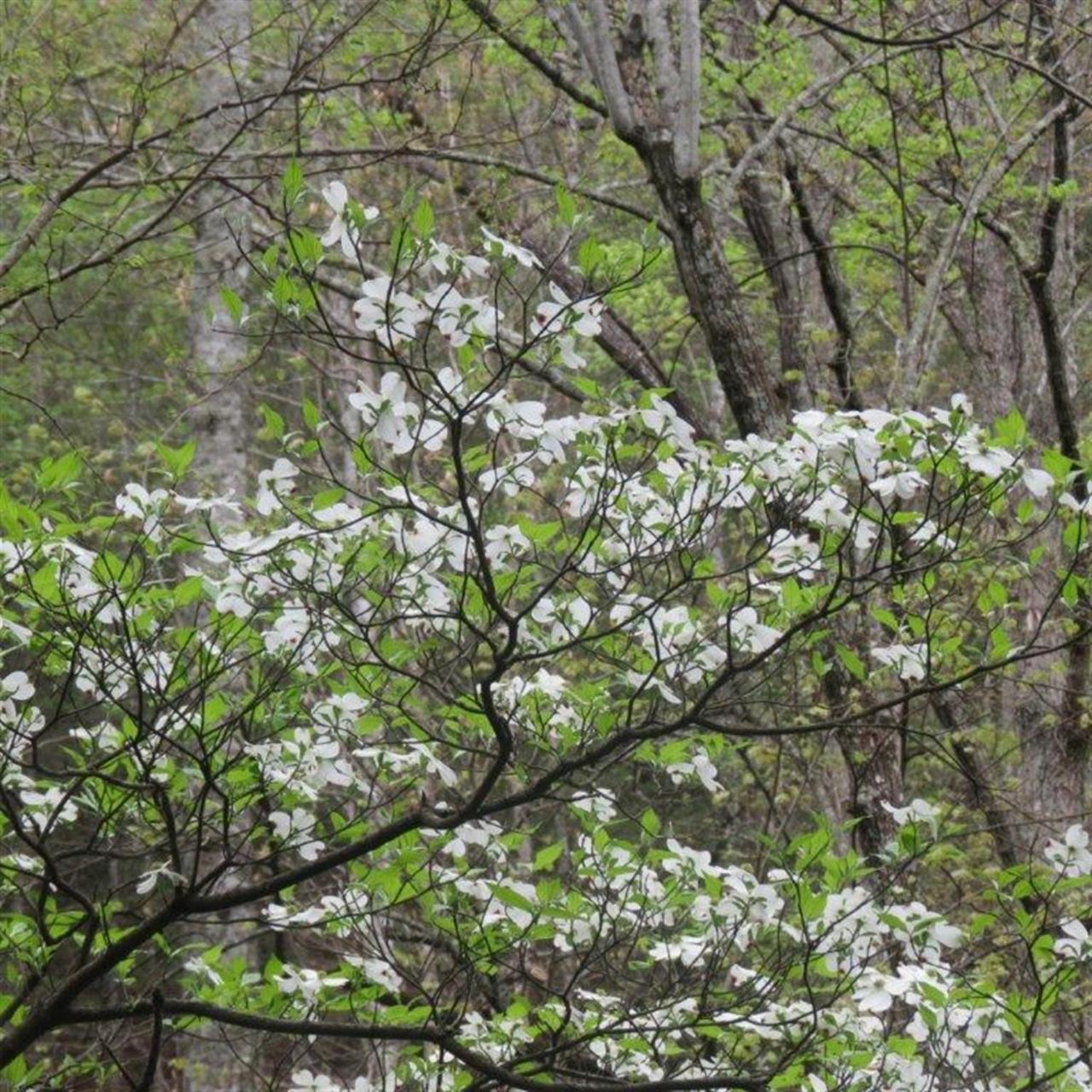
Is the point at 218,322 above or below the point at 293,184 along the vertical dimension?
above

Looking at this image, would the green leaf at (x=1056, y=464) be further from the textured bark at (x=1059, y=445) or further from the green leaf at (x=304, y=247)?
the textured bark at (x=1059, y=445)

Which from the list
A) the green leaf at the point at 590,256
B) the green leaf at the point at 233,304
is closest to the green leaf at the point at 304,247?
the green leaf at the point at 233,304

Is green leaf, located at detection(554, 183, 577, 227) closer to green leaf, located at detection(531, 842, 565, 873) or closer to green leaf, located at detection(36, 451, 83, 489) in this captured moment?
green leaf, located at detection(36, 451, 83, 489)

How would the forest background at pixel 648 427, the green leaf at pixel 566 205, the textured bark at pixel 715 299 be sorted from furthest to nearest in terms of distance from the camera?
the textured bark at pixel 715 299
the forest background at pixel 648 427
the green leaf at pixel 566 205

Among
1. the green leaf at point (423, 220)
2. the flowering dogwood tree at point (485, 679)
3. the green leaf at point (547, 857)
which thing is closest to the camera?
the green leaf at point (423, 220)

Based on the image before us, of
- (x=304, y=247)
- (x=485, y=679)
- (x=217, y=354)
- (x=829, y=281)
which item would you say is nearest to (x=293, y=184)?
(x=304, y=247)

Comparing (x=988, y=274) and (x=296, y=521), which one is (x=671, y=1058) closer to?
(x=296, y=521)

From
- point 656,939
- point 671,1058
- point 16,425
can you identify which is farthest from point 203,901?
point 16,425

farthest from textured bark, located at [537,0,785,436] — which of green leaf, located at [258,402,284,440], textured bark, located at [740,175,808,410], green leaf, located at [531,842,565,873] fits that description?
green leaf, located at [258,402,284,440]

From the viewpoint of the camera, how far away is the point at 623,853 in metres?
3.62

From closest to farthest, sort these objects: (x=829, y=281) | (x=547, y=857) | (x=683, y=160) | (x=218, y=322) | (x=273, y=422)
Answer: (x=273, y=422) → (x=547, y=857) → (x=683, y=160) → (x=829, y=281) → (x=218, y=322)

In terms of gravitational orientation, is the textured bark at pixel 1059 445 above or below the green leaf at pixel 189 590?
above

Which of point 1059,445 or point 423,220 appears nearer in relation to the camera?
point 423,220

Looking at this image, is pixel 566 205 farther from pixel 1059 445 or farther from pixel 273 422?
pixel 1059 445
